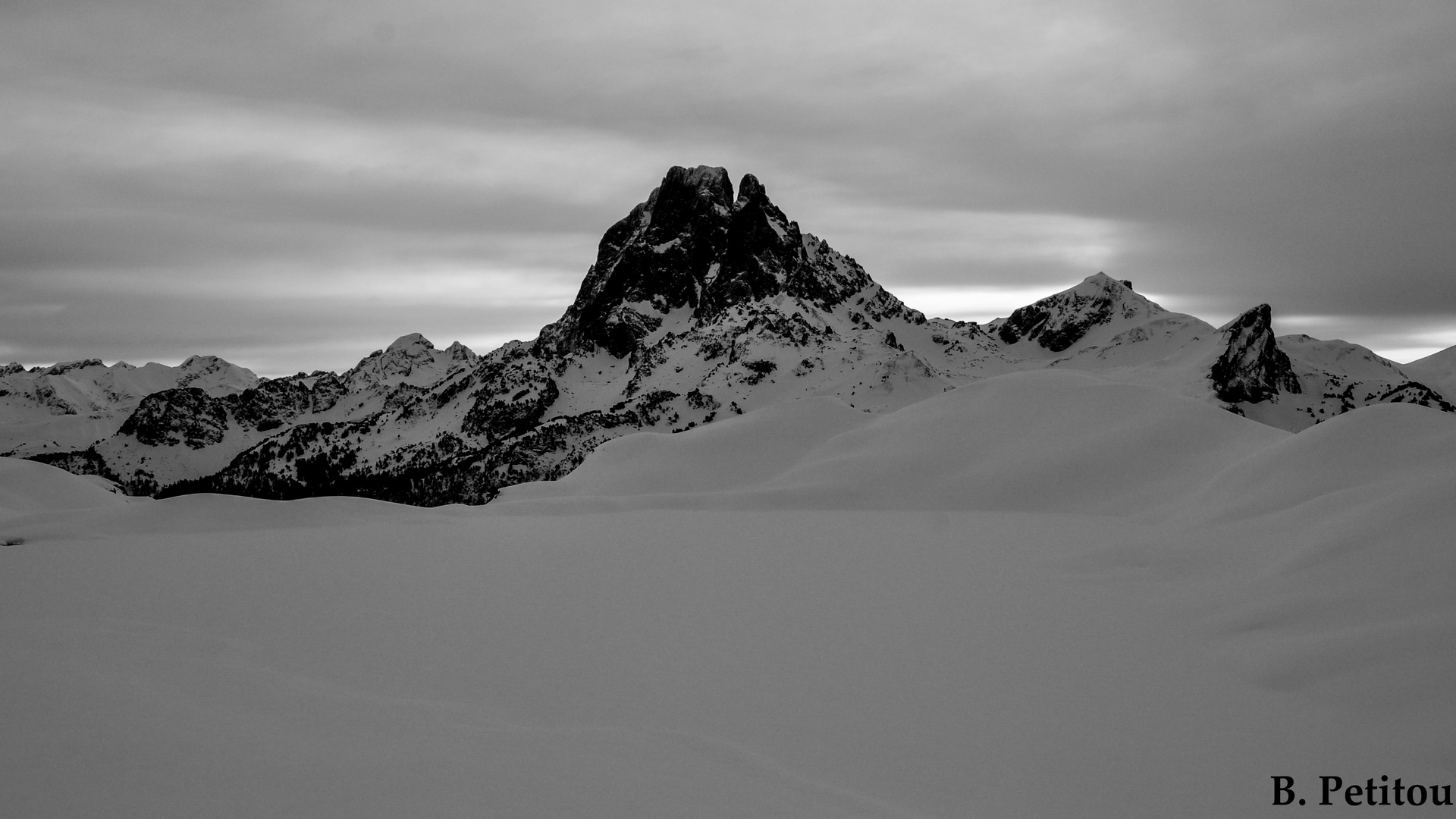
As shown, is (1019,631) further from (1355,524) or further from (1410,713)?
(1355,524)

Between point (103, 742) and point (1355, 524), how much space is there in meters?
19.1

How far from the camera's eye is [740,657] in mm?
12312

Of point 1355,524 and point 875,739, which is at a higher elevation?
point 1355,524

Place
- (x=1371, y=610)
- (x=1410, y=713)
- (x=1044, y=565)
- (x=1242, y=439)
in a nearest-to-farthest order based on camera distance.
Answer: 1. (x=1410, y=713)
2. (x=1371, y=610)
3. (x=1044, y=565)
4. (x=1242, y=439)

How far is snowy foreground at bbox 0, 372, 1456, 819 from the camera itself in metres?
8.16

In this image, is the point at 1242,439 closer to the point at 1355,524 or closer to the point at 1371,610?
the point at 1355,524

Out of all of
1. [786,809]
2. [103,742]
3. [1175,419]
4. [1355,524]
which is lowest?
[786,809]

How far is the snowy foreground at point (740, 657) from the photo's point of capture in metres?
8.16

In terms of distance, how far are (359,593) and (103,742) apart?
25.3 feet

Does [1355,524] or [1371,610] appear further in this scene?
[1355,524]

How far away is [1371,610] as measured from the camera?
13273mm

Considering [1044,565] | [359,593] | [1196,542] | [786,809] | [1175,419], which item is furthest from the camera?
[1175,419]

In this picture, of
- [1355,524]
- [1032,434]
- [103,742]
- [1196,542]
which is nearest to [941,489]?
[1032,434]

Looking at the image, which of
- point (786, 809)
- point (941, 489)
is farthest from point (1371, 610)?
point (941, 489)
